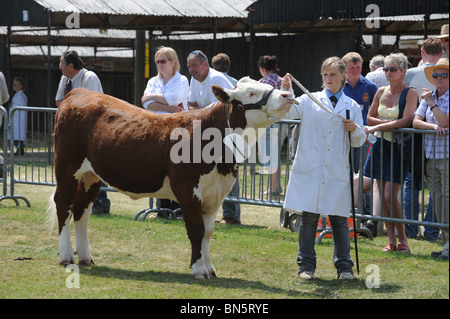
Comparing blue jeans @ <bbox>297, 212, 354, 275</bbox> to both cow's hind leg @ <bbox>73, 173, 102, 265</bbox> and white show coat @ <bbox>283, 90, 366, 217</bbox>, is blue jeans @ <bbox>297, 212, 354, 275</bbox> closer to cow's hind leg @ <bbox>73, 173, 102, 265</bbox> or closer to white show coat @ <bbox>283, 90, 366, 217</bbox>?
white show coat @ <bbox>283, 90, 366, 217</bbox>

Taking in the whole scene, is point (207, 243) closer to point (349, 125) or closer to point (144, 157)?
point (144, 157)

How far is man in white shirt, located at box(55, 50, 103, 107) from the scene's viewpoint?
10211 millimetres

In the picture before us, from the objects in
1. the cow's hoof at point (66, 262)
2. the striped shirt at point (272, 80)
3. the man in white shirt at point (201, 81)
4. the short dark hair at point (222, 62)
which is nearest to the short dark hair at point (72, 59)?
the man in white shirt at point (201, 81)

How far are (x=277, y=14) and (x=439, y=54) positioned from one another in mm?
8515

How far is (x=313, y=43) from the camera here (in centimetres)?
2120

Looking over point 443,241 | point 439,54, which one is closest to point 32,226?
point 443,241

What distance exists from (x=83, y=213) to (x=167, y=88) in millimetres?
2900

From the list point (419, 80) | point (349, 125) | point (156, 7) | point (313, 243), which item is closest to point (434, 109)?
point (349, 125)

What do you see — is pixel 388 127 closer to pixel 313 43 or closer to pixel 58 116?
pixel 58 116

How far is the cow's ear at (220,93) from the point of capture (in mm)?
6754

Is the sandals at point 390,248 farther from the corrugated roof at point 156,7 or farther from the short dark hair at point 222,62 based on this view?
the corrugated roof at point 156,7

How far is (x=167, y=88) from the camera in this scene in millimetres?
10164

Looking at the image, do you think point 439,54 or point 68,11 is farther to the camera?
point 68,11

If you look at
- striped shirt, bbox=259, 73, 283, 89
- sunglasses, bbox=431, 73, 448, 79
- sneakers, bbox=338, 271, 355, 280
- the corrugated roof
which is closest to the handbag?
sunglasses, bbox=431, 73, 448, 79
